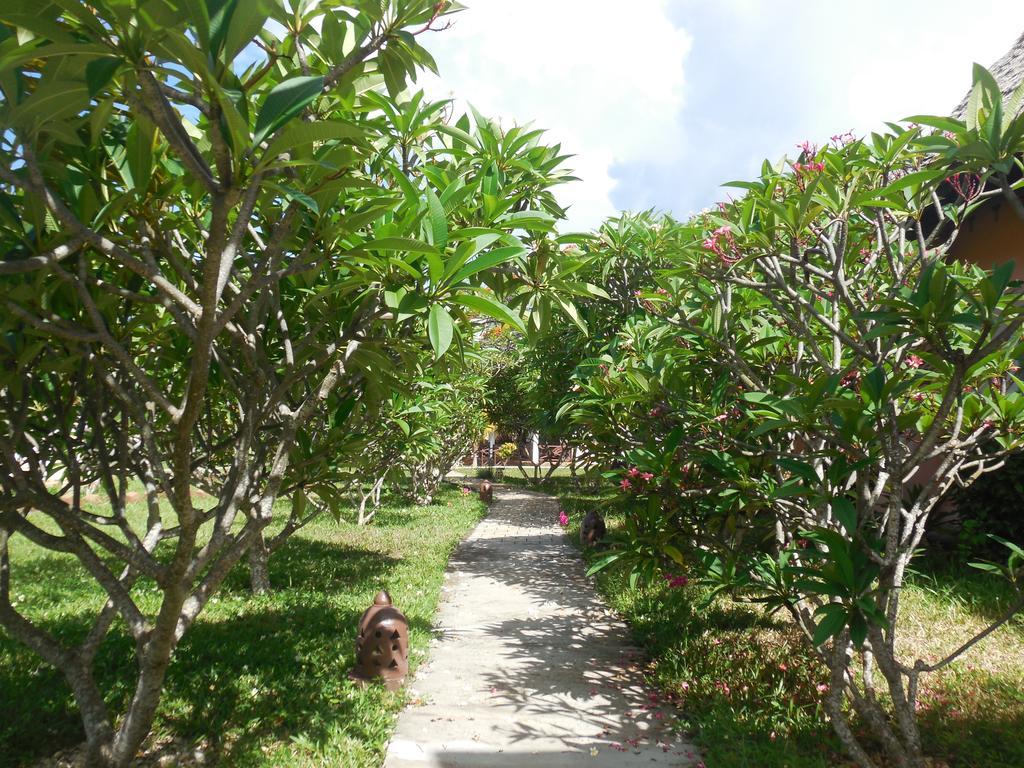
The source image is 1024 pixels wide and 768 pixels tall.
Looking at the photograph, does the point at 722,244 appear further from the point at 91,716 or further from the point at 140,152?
the point at 91,716

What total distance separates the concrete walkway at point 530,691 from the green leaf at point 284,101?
313 cm

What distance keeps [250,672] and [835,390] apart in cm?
388

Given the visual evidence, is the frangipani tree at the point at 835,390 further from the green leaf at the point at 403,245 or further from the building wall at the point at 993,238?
the building wall at the point at 993,238

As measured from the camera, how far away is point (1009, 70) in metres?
5.99

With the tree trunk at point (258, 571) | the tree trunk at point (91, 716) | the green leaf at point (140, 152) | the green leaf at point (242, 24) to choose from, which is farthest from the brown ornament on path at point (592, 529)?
the green leaf at point (242, 24)

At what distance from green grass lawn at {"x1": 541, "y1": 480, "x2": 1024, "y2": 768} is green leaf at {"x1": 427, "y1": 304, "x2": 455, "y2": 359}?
262 cm

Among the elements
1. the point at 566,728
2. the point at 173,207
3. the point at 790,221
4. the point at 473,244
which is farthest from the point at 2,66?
the point at 566,728

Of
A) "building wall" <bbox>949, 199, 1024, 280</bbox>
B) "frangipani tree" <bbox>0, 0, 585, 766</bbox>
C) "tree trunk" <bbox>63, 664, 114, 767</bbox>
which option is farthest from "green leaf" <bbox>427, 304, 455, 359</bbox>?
"building wall" <bbox>949, 199, 1024, 280</bbox>

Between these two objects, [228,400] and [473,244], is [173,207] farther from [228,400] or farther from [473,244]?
[473,244]

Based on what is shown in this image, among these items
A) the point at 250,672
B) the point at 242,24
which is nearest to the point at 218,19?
the point at 242,24

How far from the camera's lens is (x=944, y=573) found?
5.68 m

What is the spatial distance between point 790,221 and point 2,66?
2.43 metres

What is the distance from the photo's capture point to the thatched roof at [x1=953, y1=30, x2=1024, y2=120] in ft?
18.5

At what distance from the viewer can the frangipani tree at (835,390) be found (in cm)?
208
